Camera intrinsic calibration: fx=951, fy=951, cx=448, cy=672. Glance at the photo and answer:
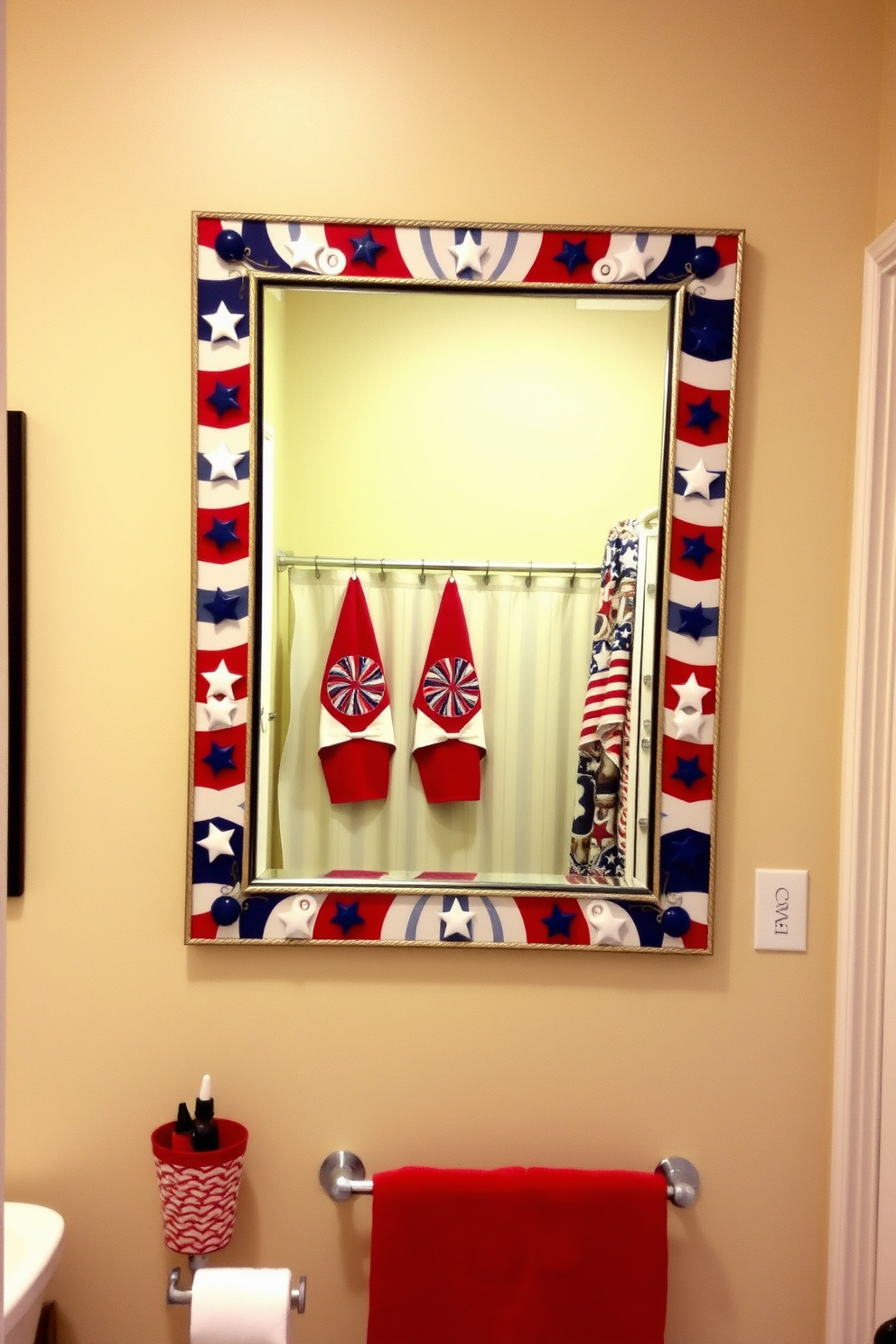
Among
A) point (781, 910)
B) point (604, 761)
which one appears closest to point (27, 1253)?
point (604, 761)

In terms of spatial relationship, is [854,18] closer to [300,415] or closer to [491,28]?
[491,28]

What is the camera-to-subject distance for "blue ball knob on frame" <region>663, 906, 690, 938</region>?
138 cm

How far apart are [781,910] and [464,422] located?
85cm

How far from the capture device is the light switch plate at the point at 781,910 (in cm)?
140

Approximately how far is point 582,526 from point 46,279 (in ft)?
2.78

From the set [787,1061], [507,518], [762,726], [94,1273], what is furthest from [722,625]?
[94,1273]

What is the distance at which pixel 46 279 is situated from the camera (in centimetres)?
137

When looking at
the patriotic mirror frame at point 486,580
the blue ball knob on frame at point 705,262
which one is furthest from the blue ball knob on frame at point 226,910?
the blue ball knob on frame at point 705,262

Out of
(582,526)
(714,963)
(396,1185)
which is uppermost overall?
(582,526)

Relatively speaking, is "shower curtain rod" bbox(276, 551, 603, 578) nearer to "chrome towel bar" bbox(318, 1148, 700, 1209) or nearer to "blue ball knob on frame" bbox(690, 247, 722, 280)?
"blue ball knob on frame" bbox(690, 247, 722, 280)

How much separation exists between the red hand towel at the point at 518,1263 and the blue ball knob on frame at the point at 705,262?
1284mm

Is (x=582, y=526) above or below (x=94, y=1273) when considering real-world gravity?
above

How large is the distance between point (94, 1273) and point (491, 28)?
74.5 inches

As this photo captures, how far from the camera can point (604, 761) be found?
140cm
